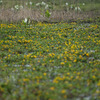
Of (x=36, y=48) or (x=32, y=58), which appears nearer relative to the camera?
(x=32, y=58)

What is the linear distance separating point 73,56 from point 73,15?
7198 millimetres

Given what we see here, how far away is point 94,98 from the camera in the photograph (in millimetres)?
3131

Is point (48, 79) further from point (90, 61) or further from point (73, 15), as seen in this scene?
point (73, 15)

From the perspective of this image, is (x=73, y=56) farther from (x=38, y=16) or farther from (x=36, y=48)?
(x=38, y=16)

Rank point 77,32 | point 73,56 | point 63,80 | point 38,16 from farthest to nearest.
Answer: point 38,16 < point 77,32 < point 73,56 < point 63,80

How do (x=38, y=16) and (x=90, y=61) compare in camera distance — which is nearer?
(x=90, y=61)

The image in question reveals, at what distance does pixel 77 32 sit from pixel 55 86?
18.8 ft

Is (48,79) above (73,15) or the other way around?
the other way around

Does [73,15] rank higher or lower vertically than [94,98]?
higher

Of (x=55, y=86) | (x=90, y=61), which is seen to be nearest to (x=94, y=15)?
(x=90, y=61)

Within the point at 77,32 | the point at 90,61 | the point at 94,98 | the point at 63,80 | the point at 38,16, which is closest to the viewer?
the point at 94,98

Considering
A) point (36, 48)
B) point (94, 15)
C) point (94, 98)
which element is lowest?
point (94, 98)

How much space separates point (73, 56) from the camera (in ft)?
18.0

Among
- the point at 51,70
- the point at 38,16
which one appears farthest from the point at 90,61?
the point at 38,16
